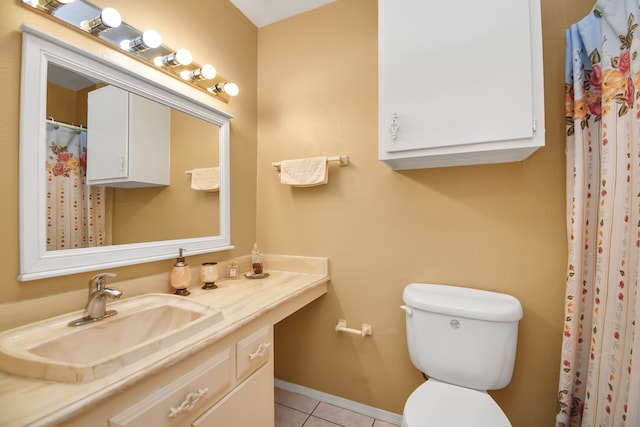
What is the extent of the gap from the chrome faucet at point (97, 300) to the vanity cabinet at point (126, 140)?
15.5 inches

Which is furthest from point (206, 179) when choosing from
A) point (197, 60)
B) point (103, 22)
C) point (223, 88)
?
point (103, 22)

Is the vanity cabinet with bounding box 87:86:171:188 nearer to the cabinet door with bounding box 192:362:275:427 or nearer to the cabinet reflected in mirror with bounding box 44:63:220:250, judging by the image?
the cabinet reflected in mirror with bounding box 44:63:220:250

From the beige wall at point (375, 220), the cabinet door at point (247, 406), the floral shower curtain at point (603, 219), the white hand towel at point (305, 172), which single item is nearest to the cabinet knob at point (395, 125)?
the beige wall at point (375, 220)

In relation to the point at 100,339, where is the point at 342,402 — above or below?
below

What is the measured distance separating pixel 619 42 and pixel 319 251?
161 centimetres

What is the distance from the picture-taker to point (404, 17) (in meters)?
1.21

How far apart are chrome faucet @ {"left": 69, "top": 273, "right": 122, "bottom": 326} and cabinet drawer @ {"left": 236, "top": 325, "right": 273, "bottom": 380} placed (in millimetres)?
472

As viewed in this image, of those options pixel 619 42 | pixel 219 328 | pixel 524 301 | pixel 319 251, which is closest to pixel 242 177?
pixel 319 251

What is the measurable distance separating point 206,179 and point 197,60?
26.1 inches

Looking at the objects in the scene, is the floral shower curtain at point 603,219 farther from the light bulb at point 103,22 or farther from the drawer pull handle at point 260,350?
the light bulb at point 103,22

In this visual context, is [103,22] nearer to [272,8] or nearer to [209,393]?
[272,8]

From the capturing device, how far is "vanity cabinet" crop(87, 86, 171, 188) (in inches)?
41.3

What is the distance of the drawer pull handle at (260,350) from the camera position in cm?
105

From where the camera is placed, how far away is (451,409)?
104cm
